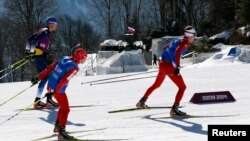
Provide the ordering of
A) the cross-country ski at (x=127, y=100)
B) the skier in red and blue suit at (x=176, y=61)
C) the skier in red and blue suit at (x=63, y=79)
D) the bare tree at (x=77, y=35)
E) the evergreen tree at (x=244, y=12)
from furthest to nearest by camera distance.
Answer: the bare tree at (x=77, y=35) → the evergreen tree at (x=244, y=12) → the skier in red and blue suit at (x=176, y=61) → the cross-country ski at (x=127, y=100) → the skier in red and blue suit at (x=63, y=79)

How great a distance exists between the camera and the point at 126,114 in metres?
10.3

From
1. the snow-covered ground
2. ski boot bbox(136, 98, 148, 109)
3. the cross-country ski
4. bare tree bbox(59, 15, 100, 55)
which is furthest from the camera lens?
bare tree bbox(59, 15, 100, 55)

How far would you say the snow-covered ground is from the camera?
843cm

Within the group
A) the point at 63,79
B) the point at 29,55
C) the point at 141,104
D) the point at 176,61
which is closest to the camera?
the point at 63,79

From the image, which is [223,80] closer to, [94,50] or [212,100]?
[212,100]

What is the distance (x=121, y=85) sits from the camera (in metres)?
15.9

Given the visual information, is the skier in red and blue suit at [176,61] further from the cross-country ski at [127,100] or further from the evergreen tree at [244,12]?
the evergreen tree at [244,12]

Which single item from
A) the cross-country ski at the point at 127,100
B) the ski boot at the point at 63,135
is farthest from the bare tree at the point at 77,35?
the ski boot at the point at 63,135

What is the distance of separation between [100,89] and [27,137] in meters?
6.85

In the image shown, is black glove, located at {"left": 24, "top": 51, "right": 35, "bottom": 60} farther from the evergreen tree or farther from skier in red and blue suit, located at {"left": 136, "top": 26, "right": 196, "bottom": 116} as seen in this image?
the evergreen tree

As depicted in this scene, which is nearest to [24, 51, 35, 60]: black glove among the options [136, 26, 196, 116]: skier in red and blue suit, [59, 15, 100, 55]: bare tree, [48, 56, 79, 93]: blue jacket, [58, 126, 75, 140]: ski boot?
[136, 26, 196, 116]: skier in red and blue suit

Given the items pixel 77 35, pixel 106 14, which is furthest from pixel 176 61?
pixel 77 35

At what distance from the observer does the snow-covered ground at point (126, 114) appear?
8430 mm

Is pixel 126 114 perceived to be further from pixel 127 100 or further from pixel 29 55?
pixel 29 55
